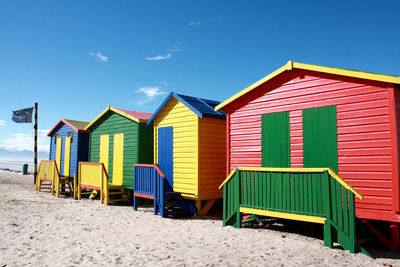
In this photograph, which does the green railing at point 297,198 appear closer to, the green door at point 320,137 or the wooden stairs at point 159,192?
the green door at point 320,137

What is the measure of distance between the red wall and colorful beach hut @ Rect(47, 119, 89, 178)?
11.4 metres

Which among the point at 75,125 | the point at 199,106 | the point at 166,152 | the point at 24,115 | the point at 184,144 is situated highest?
the point at 24,115

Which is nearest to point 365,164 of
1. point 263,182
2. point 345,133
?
A: point 345,133

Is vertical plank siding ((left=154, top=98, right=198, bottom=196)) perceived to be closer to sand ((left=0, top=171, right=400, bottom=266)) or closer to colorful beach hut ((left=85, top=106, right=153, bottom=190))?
sand ((left=0, top=171, right=400, bottom=266))

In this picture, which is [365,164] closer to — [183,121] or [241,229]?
[241,229]

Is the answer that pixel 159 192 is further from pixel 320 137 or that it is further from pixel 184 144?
pixel 320 137

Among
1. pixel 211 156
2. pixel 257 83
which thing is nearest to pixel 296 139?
pixel 257 83

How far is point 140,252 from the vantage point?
19.8 feet

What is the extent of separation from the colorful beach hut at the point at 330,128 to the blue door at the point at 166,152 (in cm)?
262

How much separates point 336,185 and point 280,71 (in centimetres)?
336

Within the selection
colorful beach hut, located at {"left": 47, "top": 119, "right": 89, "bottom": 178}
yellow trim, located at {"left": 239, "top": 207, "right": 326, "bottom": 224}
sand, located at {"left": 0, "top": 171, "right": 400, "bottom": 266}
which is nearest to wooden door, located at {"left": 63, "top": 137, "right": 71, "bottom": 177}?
colorful beach hut, located at {"left": 47, "top": 119, "right": 89, "bottom": 178}

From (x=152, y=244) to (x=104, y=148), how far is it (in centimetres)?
903

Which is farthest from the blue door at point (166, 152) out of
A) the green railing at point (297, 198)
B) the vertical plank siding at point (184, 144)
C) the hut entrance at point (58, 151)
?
the hut entrance at point (58, 151)

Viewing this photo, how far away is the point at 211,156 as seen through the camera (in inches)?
417
